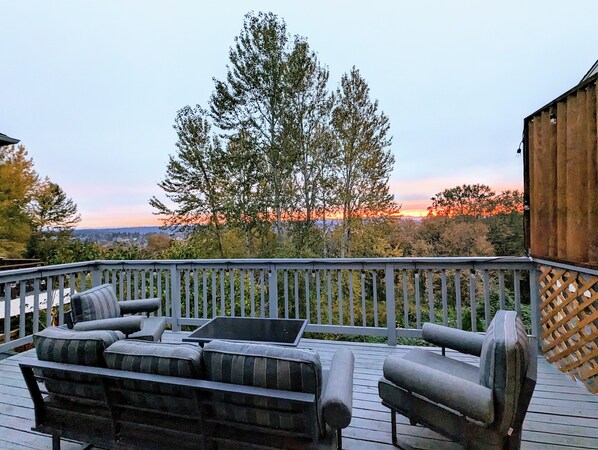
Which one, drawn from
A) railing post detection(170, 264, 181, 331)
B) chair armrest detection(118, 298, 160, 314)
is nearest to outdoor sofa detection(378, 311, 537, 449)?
chair armrest detection(118, 298, 160, 314)

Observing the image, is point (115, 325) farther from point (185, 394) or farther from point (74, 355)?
point (185, 394)

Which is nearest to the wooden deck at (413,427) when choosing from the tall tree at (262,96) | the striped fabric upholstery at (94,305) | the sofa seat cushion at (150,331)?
the striped fabric upholstery at (94,305)

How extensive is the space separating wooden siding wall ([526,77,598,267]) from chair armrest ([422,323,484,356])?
1.20m

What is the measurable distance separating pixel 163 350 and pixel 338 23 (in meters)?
8.67

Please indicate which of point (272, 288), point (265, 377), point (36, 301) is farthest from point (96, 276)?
point (265, 377)

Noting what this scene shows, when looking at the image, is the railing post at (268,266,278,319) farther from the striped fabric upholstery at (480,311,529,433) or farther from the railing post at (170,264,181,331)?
the striped fabric upholstery at (480,311,529,433)

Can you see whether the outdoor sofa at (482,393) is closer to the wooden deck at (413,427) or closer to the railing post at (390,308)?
the wooden deck at (413,427)

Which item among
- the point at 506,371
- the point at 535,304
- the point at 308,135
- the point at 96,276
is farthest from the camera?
the point at 308,135

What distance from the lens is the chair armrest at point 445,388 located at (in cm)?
146

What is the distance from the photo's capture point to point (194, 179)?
10.4 meters

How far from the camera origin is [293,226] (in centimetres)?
1029

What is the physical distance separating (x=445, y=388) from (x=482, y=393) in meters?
0.17

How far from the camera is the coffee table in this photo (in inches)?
104

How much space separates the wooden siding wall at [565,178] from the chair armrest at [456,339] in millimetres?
1198
